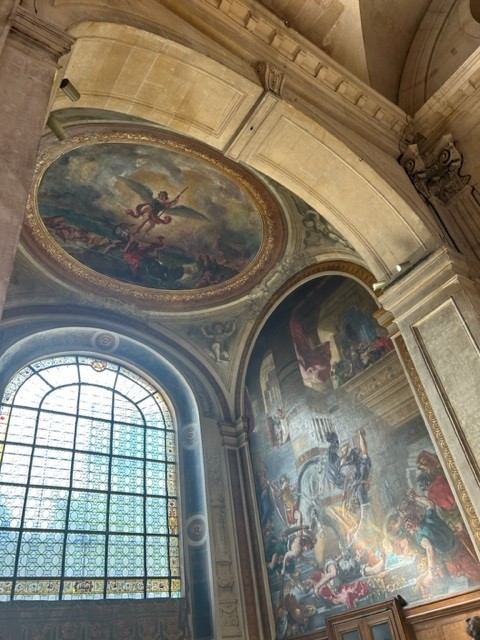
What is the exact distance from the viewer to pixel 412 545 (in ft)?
22.1

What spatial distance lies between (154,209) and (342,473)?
19.3 ft

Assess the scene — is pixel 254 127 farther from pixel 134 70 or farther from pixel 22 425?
pixel 22 425

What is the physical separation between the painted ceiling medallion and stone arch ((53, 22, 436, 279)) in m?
2.96

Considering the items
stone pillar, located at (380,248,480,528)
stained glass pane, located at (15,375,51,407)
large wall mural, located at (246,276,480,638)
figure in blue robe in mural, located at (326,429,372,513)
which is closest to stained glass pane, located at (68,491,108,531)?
stained glass pane, located at (15,375,51,407)

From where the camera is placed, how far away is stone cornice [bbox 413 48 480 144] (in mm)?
6363

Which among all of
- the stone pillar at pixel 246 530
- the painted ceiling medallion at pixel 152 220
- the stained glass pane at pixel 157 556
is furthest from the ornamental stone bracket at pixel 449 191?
the stained glass pane at pixel 157 556

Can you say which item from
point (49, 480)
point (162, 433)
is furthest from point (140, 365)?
point (49, 480)

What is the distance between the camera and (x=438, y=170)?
6.57 metres

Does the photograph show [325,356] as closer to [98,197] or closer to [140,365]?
[140,365]

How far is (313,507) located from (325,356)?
255 cm

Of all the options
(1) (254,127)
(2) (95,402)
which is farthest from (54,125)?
(2) (95,402)

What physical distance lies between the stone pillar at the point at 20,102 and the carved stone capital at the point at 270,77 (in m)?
2.42

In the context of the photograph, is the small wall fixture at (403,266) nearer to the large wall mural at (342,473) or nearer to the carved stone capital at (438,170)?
the carved stone capital at (438,170)

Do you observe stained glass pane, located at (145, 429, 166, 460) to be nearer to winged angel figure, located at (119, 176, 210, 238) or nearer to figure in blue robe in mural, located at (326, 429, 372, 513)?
figure in blue robe in mural, located at (326, 429, 372, 513)
